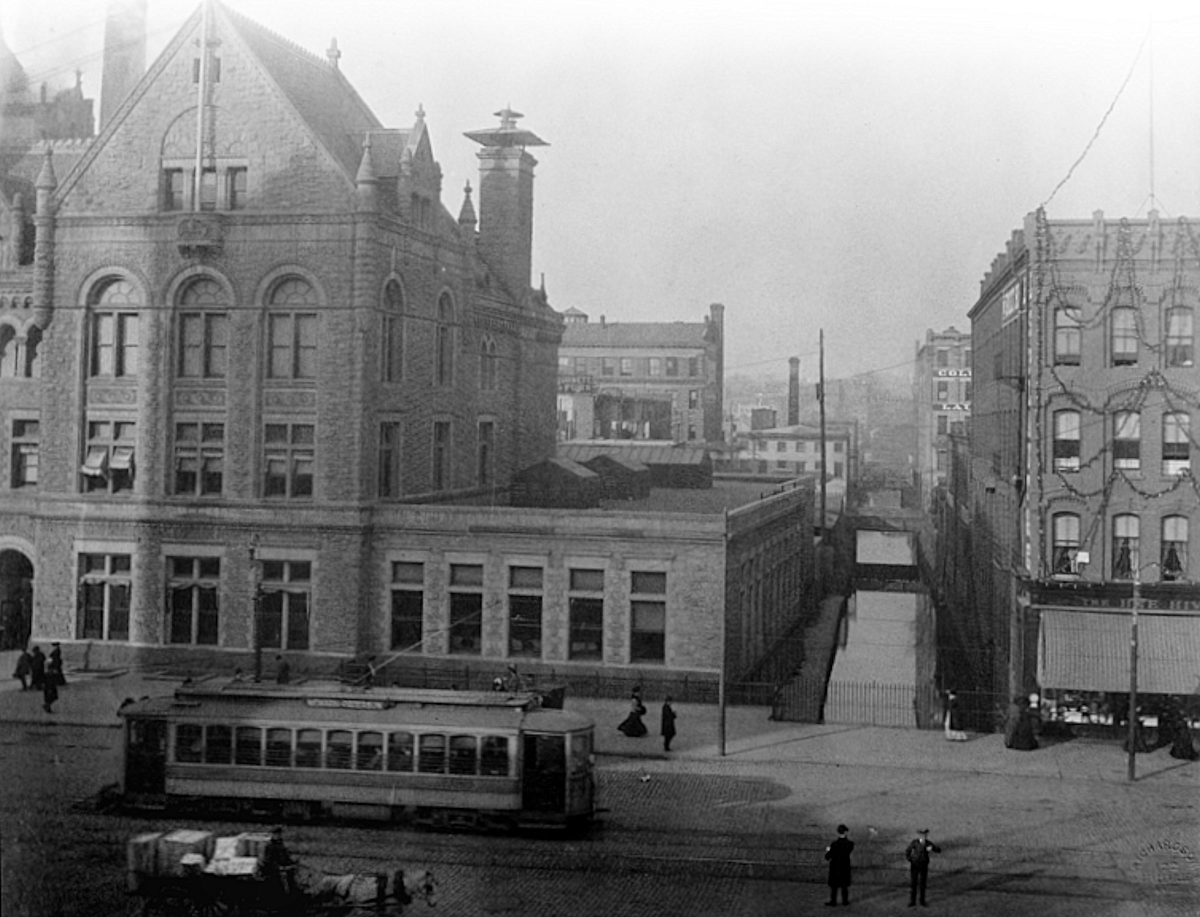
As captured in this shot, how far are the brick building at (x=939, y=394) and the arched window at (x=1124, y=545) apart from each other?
2078 inches

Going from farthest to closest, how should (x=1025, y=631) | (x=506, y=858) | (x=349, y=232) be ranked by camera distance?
(x=349, y=232) → (x=1025, y=631) → (x=506, y=858)

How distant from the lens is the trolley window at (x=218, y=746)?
23406 mm

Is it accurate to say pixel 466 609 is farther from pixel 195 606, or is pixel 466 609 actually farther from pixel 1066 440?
pixel 1066 440

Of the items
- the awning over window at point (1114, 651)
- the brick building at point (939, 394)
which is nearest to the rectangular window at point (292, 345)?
the awning over window at point (1114, 651)

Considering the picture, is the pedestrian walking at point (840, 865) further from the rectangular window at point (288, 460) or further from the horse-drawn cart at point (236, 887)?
the rectangular window at point (288, 460)

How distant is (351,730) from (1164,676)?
65.2 ft

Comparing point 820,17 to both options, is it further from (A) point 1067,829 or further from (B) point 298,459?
(B) point 298,459

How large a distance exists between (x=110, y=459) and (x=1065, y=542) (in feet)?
85.5

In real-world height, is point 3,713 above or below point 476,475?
below

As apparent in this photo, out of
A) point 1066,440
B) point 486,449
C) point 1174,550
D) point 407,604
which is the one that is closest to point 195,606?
→ point 407,604

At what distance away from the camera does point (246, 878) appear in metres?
19.3

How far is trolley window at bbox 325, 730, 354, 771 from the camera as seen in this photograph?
23125mm

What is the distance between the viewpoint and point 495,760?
74.9 ft

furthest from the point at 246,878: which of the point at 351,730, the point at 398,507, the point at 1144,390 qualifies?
the point at 1144,390
